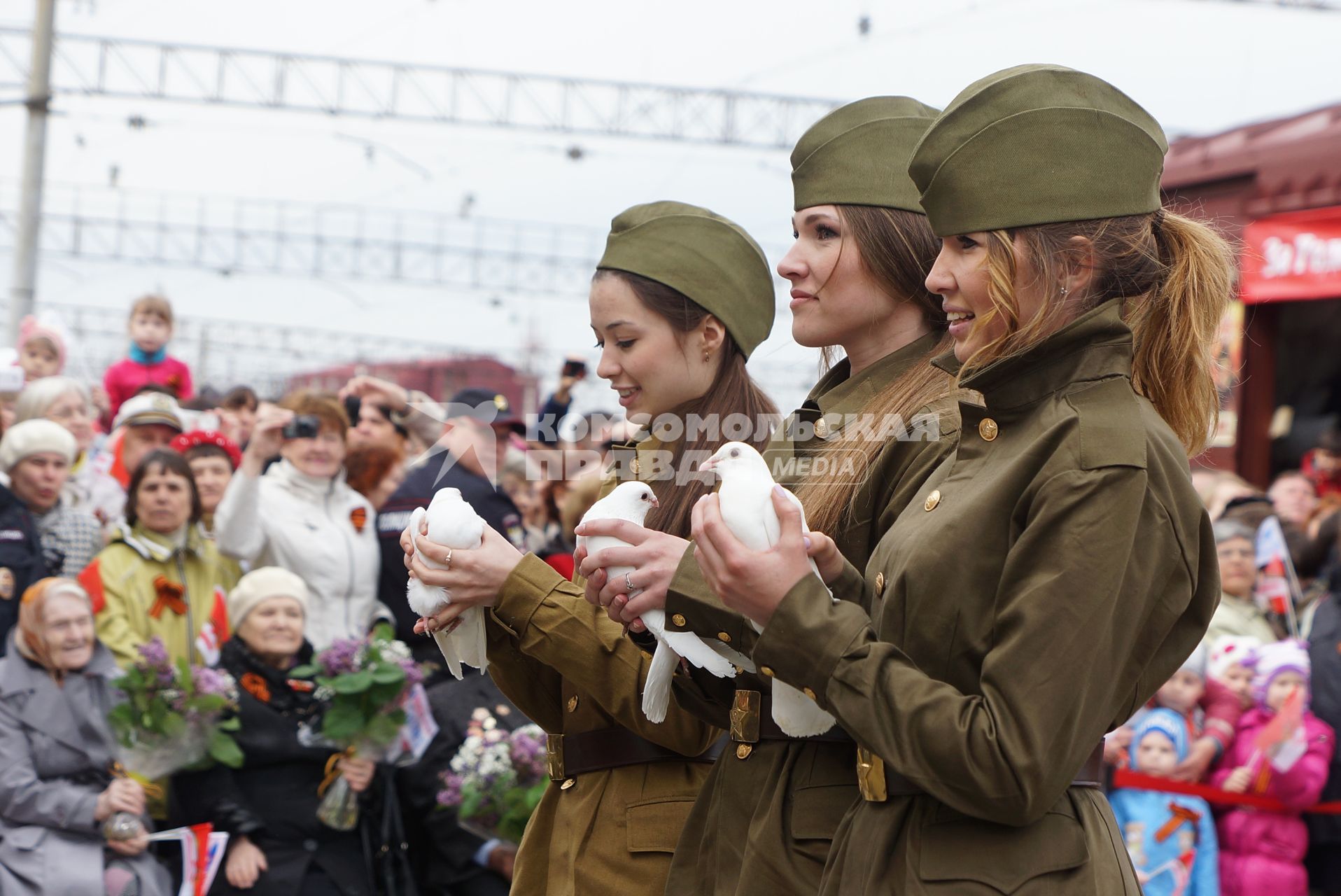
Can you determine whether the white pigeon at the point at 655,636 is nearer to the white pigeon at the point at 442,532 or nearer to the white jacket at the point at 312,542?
the white pigeon at the point at 442,532

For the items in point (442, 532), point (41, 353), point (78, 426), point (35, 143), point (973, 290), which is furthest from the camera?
point (35, 143)

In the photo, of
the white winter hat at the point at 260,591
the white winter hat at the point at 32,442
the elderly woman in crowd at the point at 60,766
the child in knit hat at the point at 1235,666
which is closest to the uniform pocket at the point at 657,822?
the elderly woman in crowd at the point at 60,766

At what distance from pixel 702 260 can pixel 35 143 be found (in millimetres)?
11697

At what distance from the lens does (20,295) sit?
493 inches

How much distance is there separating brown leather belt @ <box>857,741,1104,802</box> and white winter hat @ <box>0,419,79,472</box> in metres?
4.62

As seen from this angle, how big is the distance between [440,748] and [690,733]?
281 cm

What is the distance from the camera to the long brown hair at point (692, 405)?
2.62 m

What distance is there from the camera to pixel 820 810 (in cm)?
197

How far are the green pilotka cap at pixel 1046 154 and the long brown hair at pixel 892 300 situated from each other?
16.8 inches

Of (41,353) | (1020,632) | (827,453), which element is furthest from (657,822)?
(41,353)

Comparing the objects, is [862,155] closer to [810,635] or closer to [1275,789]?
[810,635]

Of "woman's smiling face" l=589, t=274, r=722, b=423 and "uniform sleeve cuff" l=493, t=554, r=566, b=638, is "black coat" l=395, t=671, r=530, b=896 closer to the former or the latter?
"woman's smiling face" l=589, t=274, r=722, b=423

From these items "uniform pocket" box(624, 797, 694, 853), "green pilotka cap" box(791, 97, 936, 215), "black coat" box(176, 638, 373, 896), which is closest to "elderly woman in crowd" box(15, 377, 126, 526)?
"black coat" box(176, 638, 373, 896)

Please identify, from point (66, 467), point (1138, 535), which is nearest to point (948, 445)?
point (1138, 535)
